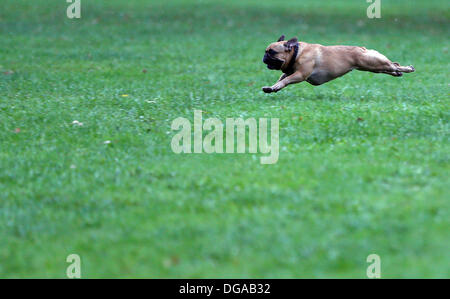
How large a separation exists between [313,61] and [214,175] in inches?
143

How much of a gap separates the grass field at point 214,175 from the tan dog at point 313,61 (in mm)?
505

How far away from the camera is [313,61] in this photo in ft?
32.5

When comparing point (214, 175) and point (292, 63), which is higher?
point (292, 63)

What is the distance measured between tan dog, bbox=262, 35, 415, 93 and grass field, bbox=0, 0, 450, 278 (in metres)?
0.50

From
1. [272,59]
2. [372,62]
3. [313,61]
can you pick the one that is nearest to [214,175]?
[272,59]

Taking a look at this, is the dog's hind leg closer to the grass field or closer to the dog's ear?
the grass field

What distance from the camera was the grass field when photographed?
5.16 metres

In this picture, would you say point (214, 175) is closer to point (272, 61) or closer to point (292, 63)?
point (272, 61)

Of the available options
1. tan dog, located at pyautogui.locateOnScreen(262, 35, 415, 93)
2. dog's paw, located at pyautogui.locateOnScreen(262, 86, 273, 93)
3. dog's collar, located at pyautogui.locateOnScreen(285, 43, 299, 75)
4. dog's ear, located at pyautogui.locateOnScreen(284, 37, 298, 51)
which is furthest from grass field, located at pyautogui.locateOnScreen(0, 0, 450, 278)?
dog's ear, located at pyautogui.locateOnScreen(284, 37, 298, 51)

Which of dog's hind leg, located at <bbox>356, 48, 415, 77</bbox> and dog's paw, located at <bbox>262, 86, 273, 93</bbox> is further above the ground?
dog's hind leg, located at <bbox>356, 48, 415, 77</bbox>

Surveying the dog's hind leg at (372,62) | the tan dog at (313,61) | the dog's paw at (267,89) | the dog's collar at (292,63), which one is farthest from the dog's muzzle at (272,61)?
the dog's hind leg at (372,62)

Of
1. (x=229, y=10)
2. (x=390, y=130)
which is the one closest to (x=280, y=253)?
(x=390, y=130)

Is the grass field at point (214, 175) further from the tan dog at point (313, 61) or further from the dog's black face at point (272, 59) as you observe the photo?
the dog's black face at point (272, 59)

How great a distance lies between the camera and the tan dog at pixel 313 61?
974cm
